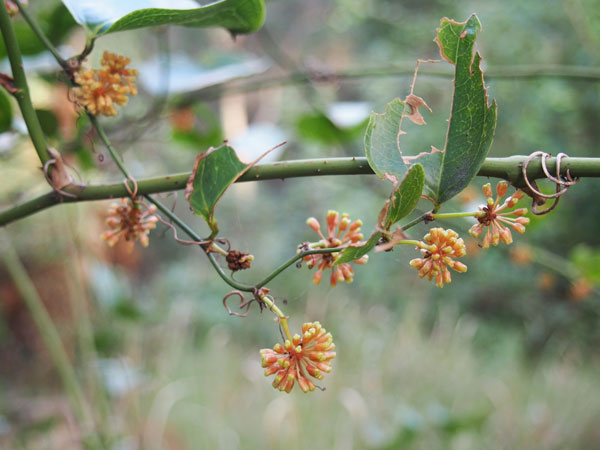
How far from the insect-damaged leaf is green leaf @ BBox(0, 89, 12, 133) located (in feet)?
1.09

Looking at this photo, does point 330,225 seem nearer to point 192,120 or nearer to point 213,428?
point 192,120

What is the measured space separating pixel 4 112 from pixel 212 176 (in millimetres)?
265

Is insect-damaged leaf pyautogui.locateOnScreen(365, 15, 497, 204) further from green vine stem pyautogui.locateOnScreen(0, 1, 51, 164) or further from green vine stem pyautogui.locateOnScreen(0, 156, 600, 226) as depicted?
green vine stem pyautogui.locateOnScreen(0, 1, 51, 164)

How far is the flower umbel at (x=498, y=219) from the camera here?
26cm

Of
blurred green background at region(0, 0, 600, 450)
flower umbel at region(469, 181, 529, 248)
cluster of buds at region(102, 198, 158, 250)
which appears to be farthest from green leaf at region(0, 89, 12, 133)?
flower umbel at region(469, 181, 529, 248)

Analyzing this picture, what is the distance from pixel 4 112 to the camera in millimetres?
431

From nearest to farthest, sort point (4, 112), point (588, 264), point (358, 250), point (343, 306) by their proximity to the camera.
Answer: point (358, 250) < point (4, 112) < point (588, 264) < point (343, 306)

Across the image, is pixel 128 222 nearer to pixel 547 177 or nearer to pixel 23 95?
pixel 23 95

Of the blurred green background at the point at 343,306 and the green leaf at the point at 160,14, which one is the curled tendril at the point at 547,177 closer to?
the green leaf at the point at 160,14

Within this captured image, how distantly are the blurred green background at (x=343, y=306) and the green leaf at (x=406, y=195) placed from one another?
0.45 meters

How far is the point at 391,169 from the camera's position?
26cm

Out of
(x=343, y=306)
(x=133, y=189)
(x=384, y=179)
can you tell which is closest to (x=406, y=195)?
(x=384, y=179)

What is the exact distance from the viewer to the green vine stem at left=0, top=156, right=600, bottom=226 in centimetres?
25

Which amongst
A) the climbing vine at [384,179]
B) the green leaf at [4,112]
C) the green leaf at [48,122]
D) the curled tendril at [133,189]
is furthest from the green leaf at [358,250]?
the green leaf at [48,122]
